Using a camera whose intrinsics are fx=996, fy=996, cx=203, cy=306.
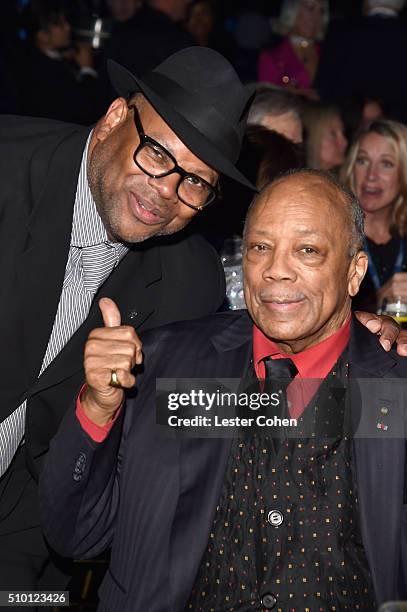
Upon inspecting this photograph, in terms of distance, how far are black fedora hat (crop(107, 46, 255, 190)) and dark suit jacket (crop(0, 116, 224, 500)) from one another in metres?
0.36

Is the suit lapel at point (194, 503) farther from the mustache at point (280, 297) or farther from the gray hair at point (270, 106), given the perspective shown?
the gray hair at point (270, 106)

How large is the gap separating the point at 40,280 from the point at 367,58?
224 inches

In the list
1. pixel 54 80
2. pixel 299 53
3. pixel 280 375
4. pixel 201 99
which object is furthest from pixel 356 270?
pixel 299 53

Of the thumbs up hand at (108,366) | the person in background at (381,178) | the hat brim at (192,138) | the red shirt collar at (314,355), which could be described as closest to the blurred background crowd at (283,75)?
the person in background at (381,178)

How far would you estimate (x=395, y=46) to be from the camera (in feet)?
27.4

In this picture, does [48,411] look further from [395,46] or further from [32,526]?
[395,46]

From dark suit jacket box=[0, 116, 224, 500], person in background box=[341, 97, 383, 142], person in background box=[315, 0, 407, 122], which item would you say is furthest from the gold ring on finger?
person in background box=[315, 0, 407, 122]

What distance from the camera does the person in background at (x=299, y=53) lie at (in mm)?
9070

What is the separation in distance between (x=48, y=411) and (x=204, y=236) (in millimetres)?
1203

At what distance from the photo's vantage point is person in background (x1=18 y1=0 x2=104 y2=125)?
7883 mm

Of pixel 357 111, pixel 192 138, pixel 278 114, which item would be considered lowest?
pixel 192 138

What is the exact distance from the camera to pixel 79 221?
3.55m

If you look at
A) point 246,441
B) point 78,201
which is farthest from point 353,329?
point 78,201

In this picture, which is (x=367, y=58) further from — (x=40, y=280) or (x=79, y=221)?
(x=40, y=280)
